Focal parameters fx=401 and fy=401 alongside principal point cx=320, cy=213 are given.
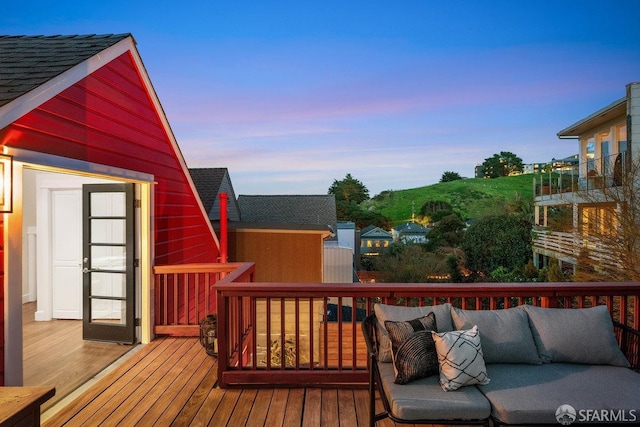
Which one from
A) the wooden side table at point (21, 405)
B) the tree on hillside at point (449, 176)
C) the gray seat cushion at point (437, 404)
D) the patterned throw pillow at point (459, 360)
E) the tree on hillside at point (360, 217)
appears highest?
the tree on hillside at point (449, 176)

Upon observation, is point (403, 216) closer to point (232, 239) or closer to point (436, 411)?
point (232, 239)

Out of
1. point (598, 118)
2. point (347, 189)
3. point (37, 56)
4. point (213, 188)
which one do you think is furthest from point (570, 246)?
point (347, 189)

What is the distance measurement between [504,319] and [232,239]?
896 cm

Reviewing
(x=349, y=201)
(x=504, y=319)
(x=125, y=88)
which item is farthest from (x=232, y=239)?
(x=349, y=201)

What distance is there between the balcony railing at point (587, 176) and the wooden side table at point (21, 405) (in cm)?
1011

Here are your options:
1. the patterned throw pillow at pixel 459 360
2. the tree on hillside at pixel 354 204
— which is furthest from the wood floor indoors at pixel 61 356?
the tree on hillside at pixel 354 204

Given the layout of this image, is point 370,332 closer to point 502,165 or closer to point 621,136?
point 621,136

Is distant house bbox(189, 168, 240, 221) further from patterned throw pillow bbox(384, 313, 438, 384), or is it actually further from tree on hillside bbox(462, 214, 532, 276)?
patterned throw pillow bbox(384, 313, 438, 384)

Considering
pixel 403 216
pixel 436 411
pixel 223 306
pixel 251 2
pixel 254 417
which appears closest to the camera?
pixel 436 411

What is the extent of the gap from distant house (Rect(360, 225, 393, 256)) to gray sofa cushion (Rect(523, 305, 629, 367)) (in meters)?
17.4

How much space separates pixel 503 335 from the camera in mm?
2729

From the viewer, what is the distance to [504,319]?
2.80 meters

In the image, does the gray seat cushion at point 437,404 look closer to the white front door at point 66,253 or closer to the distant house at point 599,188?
the white front door at point 66,253

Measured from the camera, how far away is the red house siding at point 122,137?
3125mm
